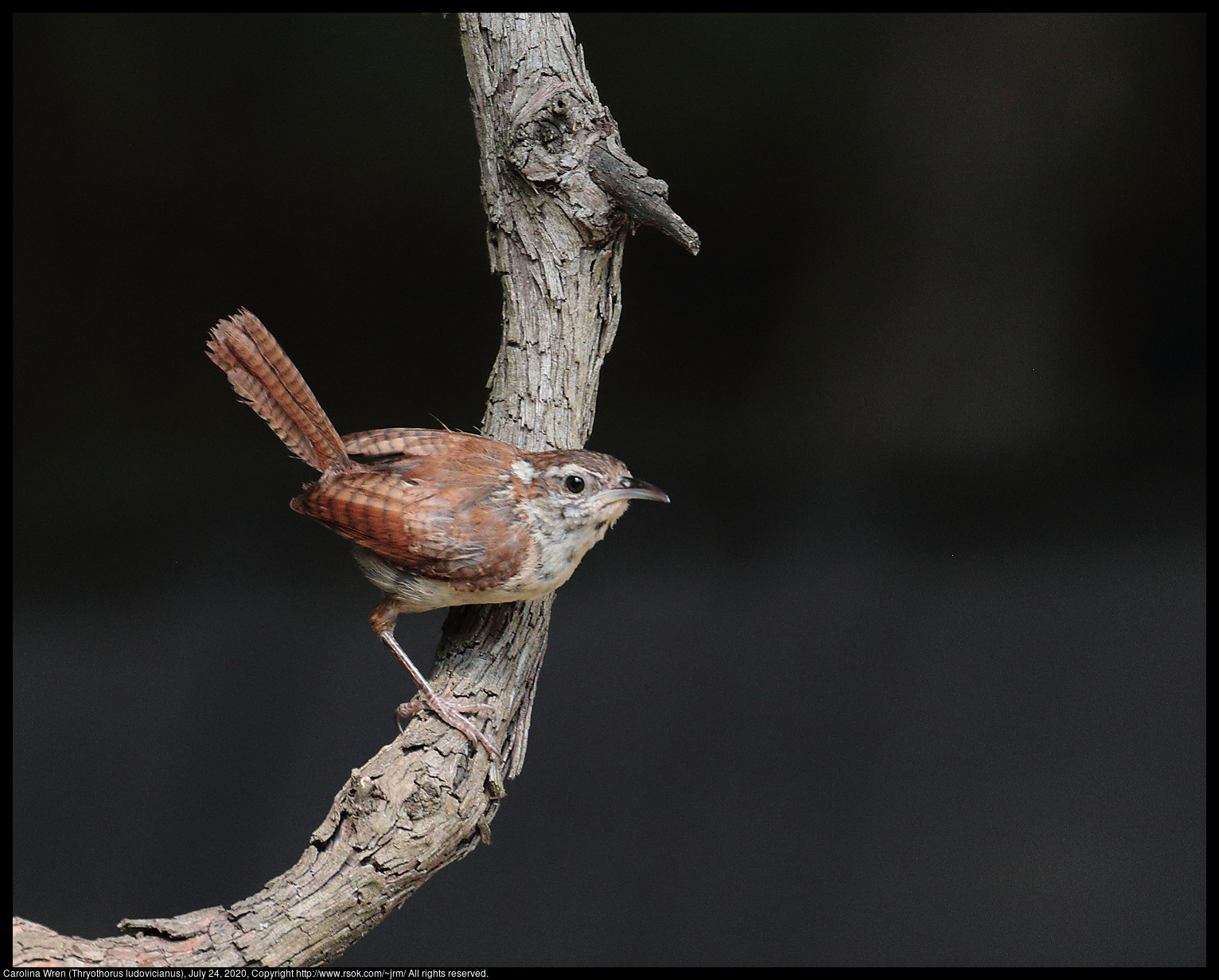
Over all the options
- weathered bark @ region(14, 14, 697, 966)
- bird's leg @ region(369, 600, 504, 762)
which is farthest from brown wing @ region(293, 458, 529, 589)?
weathered bark @ region(14, 14, 697, 966)

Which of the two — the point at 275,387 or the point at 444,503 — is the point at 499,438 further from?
the point at 275,387

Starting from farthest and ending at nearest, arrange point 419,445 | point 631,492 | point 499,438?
point 499,438 < point 419,445 < point 631,492

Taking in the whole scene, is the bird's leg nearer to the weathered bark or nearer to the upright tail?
the weathered bark

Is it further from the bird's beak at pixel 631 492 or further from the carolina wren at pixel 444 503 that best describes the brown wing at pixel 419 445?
the bird's beak at pixel 631 492

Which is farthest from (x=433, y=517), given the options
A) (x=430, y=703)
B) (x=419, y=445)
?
(x=430, y=703)

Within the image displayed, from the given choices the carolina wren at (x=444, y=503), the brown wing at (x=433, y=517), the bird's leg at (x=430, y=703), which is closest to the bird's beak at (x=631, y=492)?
the carolina wren at (x=444, y=503)
